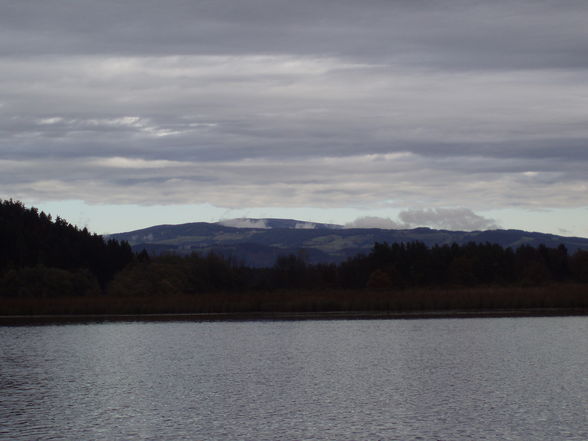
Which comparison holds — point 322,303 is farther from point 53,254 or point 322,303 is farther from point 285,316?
point 53,254

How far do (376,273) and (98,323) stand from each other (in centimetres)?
4633

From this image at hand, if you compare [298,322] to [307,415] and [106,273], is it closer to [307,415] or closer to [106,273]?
[307,415]

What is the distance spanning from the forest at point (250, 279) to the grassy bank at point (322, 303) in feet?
0.25

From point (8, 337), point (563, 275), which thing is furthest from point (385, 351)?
point (563, 275)

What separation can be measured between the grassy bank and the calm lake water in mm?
15163

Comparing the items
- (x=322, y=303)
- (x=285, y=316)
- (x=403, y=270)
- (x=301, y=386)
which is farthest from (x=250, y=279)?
(x=301, y=386)

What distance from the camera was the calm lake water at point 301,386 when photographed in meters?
19.7

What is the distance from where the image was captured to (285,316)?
6128 centimetres

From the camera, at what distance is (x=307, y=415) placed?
70.5 ft

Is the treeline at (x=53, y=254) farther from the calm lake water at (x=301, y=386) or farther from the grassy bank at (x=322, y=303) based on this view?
the calm lake water at (x=301, y=386)

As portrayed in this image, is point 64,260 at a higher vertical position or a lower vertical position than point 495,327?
higher

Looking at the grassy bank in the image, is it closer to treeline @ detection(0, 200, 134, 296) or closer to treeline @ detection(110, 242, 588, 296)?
treeline @ detection(0, 200, 134, 296)

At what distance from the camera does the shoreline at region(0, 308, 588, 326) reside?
190 feet

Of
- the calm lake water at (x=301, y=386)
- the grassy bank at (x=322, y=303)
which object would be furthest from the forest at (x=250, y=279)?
the calm lake water at (x=301, y=386)
